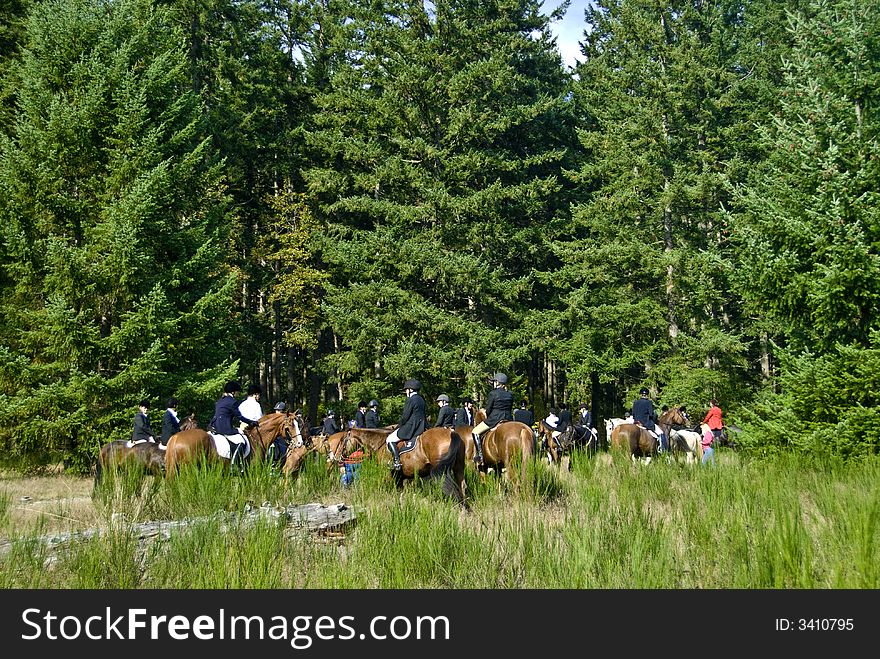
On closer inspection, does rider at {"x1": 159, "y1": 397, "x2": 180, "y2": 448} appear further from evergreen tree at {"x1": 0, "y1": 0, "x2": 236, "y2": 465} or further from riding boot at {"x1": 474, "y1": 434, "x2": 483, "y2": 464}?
riding boot at {"x1": 474, "y1": 434, "x2": 483, "y2": 464}

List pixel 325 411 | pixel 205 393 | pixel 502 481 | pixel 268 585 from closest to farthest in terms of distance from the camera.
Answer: pixel 268 585, pixel 502 481, pixel 205 393, pixel 325 411

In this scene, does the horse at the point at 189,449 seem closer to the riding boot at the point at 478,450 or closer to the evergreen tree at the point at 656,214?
the riding boot at the point at 478,450

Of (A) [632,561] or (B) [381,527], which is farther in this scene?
(B) [381,527]

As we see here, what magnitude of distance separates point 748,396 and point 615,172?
11915 mm

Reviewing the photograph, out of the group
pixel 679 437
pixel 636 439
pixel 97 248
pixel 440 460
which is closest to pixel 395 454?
pixel 440 460

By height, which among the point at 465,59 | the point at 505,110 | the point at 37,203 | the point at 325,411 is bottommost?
the point at 325,411

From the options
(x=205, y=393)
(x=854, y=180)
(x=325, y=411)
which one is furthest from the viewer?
(x=325, y=411)

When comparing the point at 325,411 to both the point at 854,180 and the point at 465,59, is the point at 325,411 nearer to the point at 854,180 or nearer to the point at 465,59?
the point at 465,59

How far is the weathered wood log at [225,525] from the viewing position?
584 centimetres

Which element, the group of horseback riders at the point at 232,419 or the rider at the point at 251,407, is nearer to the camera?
the group of horseback riders at the point at 232,419

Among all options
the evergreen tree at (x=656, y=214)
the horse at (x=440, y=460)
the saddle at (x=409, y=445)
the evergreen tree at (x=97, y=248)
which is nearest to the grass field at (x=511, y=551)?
the horse at (x=440, y=460)

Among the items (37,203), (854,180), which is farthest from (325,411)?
(854,180)

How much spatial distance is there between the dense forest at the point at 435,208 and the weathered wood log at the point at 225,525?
8757mm

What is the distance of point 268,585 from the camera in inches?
193
